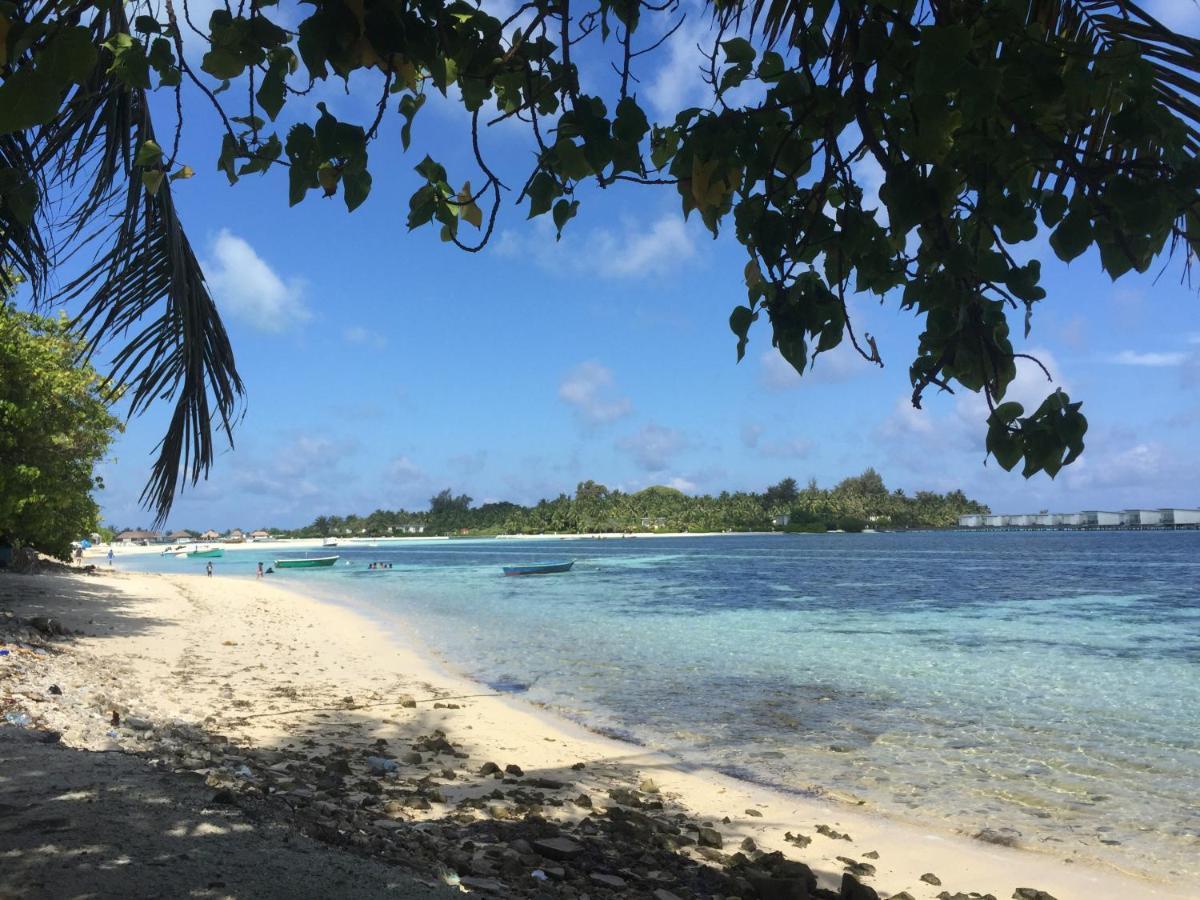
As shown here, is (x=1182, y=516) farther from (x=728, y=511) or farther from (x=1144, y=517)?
(x=728, y=511)

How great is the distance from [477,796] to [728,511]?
453 ft

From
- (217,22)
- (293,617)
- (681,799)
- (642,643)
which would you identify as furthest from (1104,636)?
(217,22)

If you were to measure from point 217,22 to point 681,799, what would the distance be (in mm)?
5529

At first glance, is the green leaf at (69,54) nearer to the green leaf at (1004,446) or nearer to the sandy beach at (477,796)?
the green leaf at (1004,446)

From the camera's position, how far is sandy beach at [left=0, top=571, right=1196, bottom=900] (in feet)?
11.0

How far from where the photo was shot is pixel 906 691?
35.7ft

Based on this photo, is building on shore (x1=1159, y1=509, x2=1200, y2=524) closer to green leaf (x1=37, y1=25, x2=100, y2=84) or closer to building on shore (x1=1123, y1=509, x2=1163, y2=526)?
building on shore (x1=1123, y1=509, x2=1163, y2=526)

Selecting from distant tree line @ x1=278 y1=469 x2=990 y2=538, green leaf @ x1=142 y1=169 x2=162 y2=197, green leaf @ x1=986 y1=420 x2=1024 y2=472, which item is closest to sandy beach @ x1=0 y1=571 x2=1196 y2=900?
green leaf @ x1=142 y1=169 x2=162 y2=197

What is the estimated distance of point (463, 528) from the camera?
15938 cm

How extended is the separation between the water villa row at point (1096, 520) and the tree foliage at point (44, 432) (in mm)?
157683

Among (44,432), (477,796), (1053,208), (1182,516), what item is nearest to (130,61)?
(1053,208)

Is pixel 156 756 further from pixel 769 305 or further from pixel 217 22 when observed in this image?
pixel 769 305

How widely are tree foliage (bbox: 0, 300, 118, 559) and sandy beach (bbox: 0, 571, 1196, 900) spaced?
698 cm

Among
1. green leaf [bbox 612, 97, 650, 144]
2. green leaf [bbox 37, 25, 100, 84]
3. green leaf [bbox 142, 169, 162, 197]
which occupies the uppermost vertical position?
green leaf [bbox 142, 169, 162, 197]
